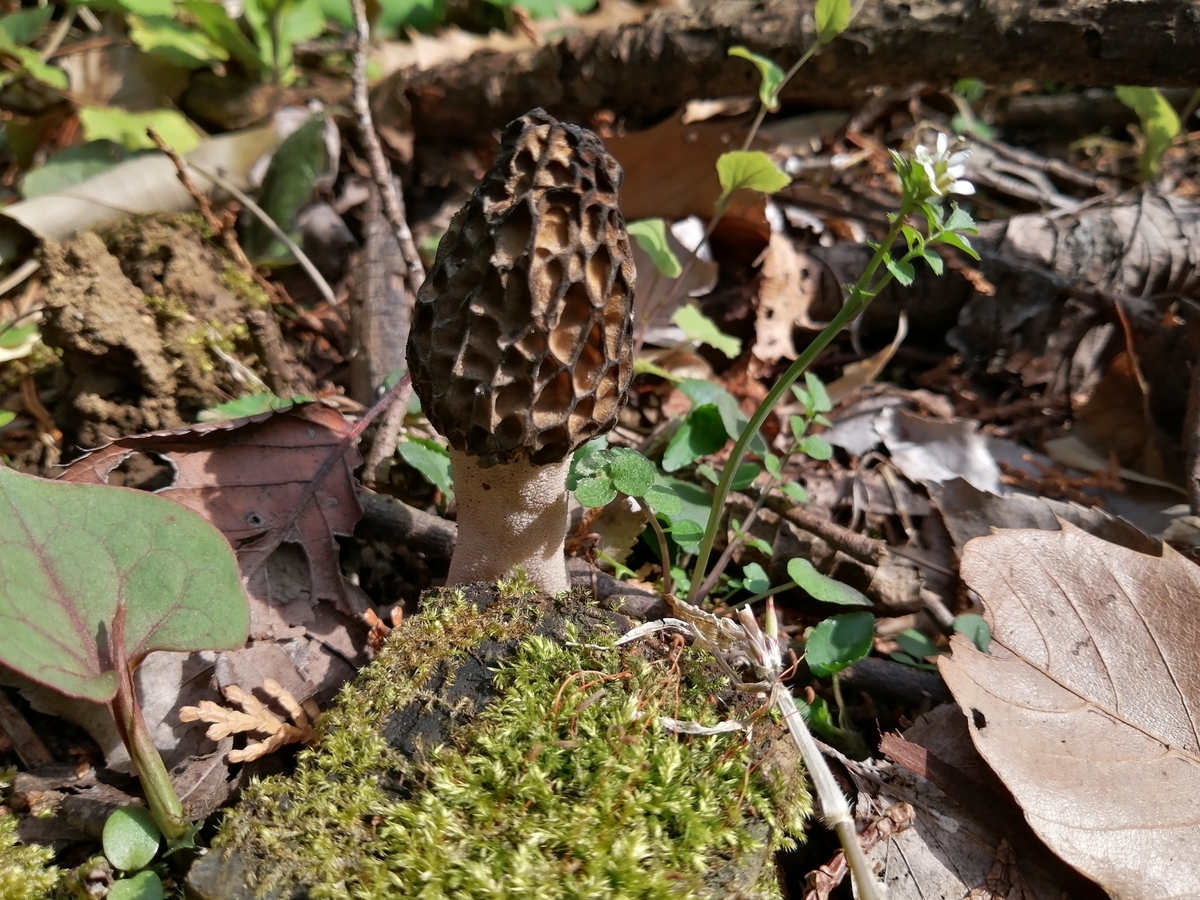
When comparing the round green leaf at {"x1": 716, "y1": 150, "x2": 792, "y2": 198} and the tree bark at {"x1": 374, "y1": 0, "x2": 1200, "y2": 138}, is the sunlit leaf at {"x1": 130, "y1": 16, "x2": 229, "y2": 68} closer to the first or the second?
the tree bark at {"x1": 374, "y1": 0, "x2": 1200, "y2": 138}

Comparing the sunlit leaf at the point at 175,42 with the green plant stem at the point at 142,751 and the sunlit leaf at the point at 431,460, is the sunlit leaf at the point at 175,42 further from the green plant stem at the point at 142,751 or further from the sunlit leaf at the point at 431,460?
the green plant stem at the point at 142,751

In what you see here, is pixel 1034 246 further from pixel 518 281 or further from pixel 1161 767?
pixel 518 281

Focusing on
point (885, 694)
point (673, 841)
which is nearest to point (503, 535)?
point (673, 841)

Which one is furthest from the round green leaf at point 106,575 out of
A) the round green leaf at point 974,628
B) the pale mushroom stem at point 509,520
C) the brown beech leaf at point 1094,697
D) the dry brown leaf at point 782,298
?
the dry brown leaf at point 782,298

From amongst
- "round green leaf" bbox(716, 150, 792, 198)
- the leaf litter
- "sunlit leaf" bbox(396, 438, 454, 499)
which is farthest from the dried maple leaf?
"round green leaf" bbox(716, 150, 792, 198)

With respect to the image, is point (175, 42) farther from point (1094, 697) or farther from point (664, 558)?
point (1094, 697)
